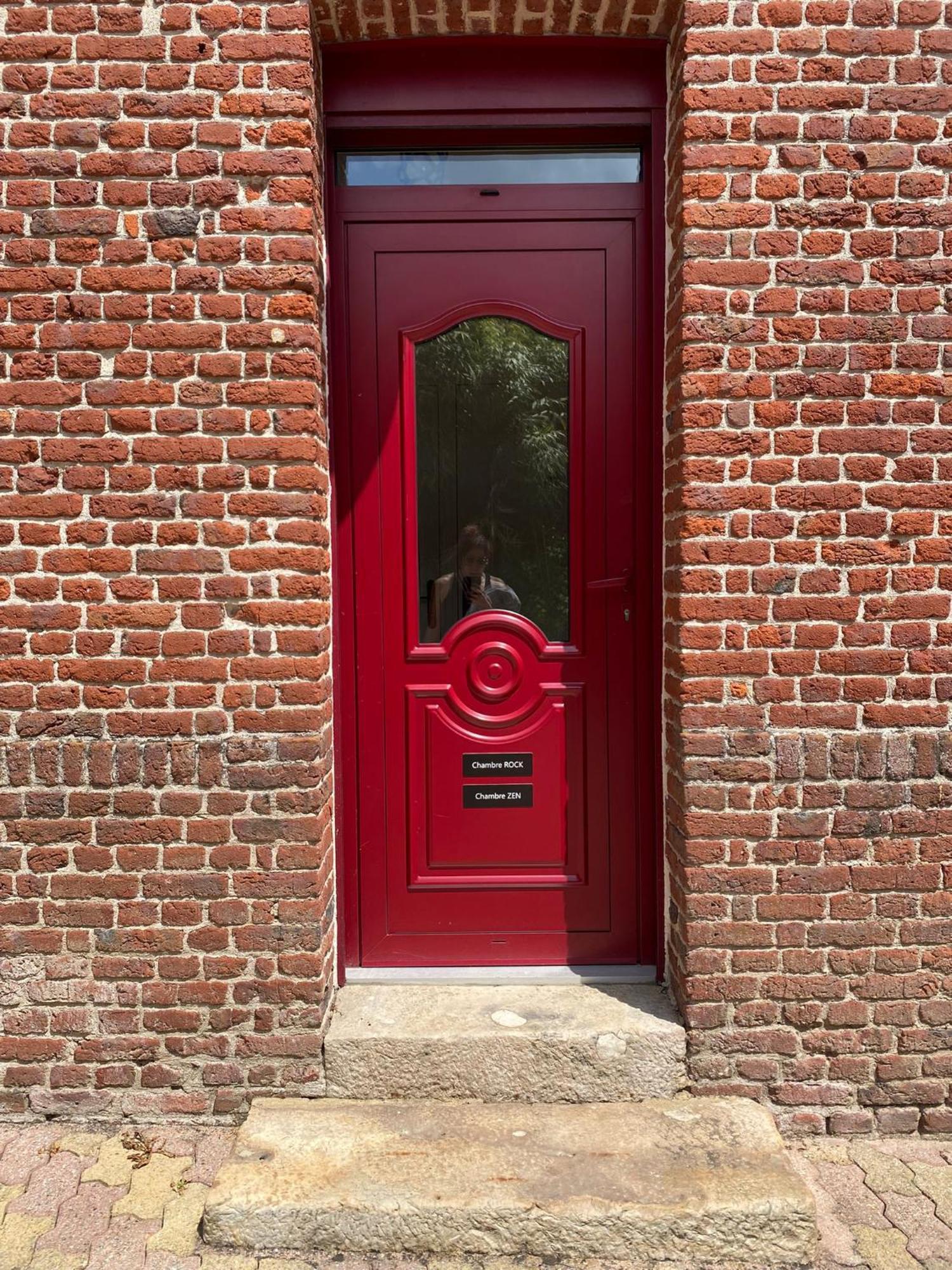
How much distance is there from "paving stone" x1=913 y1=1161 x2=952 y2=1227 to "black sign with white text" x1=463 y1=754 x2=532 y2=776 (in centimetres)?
180

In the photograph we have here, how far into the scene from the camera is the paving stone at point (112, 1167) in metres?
2.84

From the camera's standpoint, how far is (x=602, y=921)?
351 cm

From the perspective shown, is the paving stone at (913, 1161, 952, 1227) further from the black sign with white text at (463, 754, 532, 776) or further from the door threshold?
the black sign with white text at (463, 754, 532, 776)

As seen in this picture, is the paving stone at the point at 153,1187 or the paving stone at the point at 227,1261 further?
the paving stone at the point at 153,1187

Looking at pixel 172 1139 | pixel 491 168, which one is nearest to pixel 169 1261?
pixel 172 1139

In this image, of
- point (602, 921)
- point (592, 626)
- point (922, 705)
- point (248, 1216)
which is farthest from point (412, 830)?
point (922, 705)

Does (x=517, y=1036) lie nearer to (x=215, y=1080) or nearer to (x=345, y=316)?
(x=215, y=1080)

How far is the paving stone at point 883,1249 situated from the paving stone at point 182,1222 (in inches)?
75.2

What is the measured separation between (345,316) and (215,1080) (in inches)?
109

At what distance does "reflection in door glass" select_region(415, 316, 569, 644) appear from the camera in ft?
11.3

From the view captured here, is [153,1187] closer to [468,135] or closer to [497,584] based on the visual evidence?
[497,584]

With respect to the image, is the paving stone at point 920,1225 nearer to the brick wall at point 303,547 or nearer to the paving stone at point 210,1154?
the brick wall at point 303,547

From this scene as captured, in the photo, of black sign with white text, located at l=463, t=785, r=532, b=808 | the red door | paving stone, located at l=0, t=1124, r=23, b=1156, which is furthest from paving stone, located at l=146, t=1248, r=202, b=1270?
black sign with white text, located at l=463, t=785, r=532, b=808

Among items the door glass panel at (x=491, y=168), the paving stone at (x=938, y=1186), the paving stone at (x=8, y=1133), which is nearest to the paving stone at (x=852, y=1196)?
the paving stone at (x=938, y=1186)
